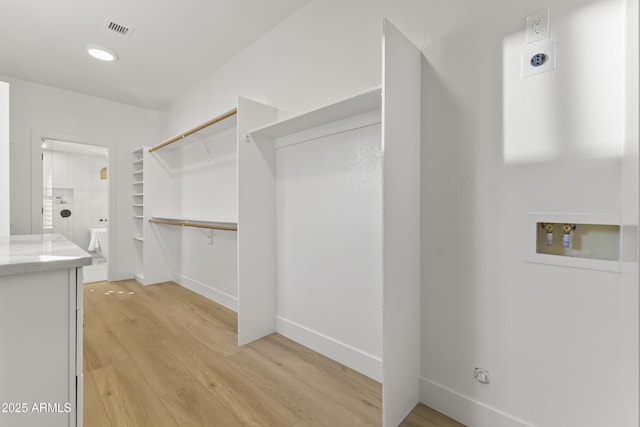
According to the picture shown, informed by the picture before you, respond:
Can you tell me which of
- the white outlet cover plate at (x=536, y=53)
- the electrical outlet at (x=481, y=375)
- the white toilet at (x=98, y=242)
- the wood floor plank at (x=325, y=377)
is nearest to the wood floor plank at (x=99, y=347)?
the wood floor plank at (x=325, y=377)

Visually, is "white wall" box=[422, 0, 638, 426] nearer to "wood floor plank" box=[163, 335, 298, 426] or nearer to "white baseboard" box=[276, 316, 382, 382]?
"white baseboard" box=[276, 316, 382, 382]

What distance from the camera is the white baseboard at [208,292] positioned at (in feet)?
9.45

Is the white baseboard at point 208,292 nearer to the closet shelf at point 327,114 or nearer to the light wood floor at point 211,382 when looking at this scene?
the light wood floor at point 211,382

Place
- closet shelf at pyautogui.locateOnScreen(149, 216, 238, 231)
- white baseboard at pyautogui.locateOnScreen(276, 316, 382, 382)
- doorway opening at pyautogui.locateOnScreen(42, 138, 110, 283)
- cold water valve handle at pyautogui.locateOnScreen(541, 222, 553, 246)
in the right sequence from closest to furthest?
cold water valve handle at pyautogui.locateOnScreen(541, 222, 553, 246), white baseboard at pyautogui.locateOnScreen(276, 316, 382, 382), closet shelf at pyautogui.locateOnScreen(149, 216, 238, 231), doorway opening at pyautogui.locateOnScreen(42, 138, 110, 283)

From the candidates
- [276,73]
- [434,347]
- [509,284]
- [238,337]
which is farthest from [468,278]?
[276,73]

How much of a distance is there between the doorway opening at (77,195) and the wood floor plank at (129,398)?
508cm

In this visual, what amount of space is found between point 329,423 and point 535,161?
1517 mm

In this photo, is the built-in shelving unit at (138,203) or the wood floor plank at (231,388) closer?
the wood floor plank at (231,388)

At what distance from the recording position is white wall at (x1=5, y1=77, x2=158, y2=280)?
327 centimetres

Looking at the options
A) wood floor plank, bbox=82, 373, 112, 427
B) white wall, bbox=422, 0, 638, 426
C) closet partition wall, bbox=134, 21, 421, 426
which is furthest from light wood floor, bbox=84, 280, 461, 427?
white wall, bbox=422, 0, 638, 426

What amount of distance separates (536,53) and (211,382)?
233 centimetres

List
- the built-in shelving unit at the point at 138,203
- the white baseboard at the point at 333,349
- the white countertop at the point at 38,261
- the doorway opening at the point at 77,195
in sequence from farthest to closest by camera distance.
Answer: the doorway opening at the point at 77,195
the built-in shelving unit at the point at 138,203
the white baseboard at the point at 333,349
the white countertop at the point at 38,261

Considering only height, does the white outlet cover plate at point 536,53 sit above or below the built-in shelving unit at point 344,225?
above

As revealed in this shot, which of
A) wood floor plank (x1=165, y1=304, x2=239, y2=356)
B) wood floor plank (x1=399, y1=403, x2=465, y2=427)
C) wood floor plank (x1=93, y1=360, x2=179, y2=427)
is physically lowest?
wood floor plank (x1=399, y1=403, x2=465, y2=427)
